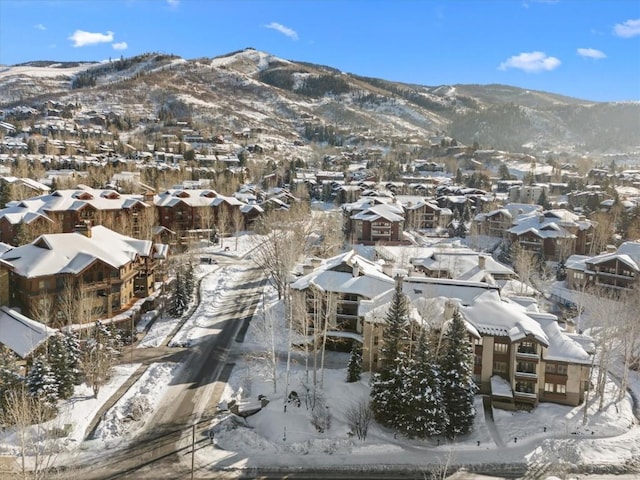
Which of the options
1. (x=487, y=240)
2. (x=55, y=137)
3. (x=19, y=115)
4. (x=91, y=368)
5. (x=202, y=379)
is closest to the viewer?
(x=91, y=368)

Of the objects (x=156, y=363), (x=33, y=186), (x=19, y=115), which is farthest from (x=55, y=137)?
(x=156, y=363)

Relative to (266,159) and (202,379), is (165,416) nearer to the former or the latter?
(202,379)

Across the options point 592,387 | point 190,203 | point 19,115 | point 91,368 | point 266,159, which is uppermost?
point 19,115

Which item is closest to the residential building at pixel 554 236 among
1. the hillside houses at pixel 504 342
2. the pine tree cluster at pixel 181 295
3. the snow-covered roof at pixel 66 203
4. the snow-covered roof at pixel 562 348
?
the snow-covered roof at pixel 562 348

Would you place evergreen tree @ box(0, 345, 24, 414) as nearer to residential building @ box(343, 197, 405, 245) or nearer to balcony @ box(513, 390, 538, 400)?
balcony @ box(513, 390, 538, 400)

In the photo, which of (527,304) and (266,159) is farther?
(266,159)

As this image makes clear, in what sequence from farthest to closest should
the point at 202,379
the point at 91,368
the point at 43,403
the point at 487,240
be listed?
the point at 487,240
the point at 202,379
the point at 91,368
the point at 43,403

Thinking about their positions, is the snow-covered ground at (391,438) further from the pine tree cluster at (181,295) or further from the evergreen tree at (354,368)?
the pine tree cluster at (181,295)
